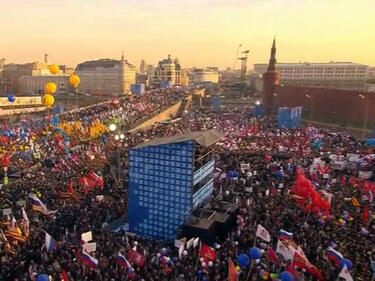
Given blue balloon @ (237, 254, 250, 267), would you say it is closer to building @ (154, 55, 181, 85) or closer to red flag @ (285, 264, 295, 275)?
red flag @ (285, 264, 295, 275)

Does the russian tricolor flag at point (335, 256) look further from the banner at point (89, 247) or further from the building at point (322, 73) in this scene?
the building at point (322, 73)

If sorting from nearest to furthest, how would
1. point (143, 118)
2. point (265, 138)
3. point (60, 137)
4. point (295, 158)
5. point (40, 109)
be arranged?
point (295, 158)
point (60, 137)
point (265, 138)
point (143, 118)
point (40, 109)

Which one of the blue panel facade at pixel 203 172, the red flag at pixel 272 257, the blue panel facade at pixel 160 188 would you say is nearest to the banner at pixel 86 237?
the blue panel facade at pixel 160 188

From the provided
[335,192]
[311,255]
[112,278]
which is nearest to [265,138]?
[335,192]

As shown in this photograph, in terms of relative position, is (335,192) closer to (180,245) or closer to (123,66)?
(180,245)

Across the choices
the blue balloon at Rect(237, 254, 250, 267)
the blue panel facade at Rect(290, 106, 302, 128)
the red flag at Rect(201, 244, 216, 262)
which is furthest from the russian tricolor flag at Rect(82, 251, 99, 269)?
the blue panel facade at Rect(290, 106, 302, 128)
